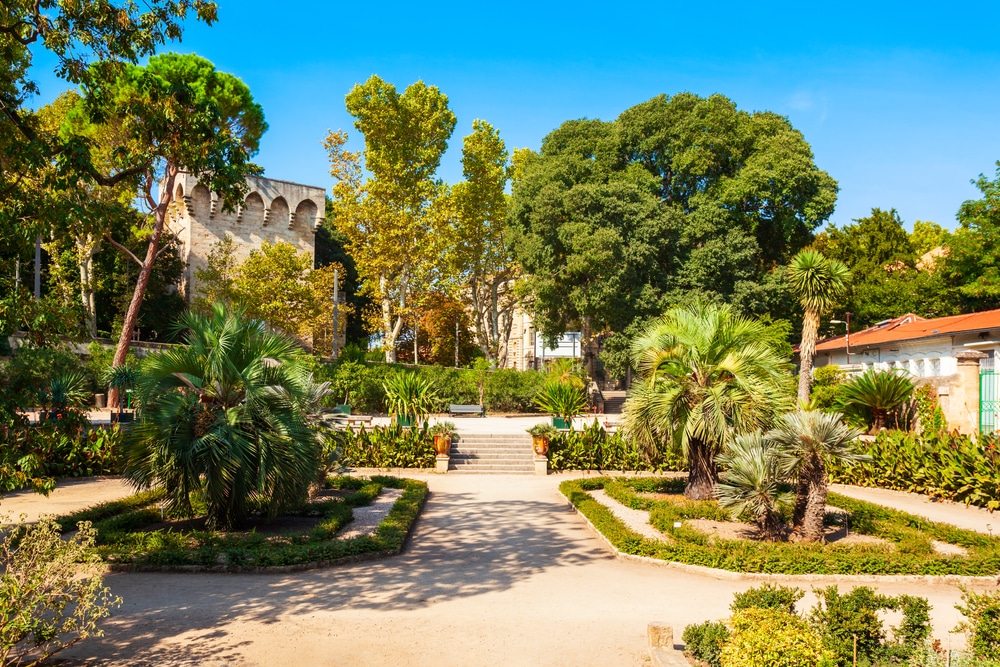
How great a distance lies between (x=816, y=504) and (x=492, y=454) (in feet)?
37.1

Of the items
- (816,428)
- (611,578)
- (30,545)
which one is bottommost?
(611,578)

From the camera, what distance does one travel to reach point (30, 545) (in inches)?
215

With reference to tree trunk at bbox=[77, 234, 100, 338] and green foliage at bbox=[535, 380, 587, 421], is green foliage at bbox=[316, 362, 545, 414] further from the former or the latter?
tree trunk at bbox=[77, 234, 100, 338]

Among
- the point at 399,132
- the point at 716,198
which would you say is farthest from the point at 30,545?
the point at 399,132

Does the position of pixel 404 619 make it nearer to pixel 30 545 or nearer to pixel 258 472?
pixel 30 545

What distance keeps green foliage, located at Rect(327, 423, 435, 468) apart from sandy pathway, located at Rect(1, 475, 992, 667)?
8.39 m

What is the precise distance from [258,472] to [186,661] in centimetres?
443

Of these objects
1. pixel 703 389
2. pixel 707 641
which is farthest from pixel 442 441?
pixel 707 641

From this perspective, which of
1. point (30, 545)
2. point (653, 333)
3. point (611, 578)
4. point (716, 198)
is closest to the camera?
point (30, 545)

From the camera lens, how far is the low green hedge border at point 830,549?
8906 millimetres

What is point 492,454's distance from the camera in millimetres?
20484

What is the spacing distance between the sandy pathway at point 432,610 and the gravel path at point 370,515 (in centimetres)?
90

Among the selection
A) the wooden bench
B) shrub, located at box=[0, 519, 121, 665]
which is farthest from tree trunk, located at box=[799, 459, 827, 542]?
the wooden bench

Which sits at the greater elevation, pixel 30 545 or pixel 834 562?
pixel 30 545
